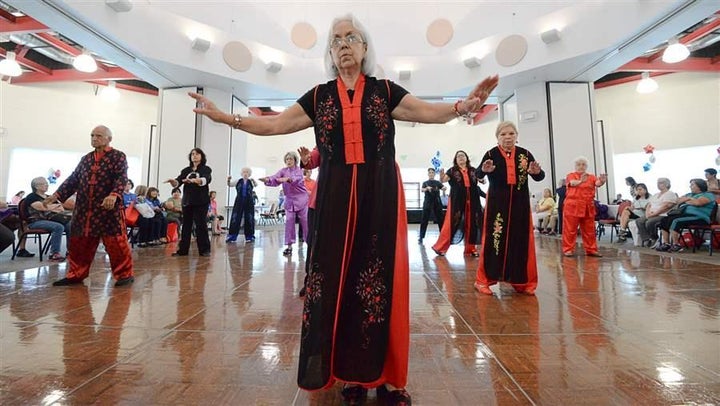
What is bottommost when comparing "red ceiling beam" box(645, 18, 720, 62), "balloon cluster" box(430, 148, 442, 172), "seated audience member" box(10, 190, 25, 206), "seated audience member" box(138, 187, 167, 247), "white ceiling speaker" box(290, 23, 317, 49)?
"seated audience member" box(138, 187, 167, 247)

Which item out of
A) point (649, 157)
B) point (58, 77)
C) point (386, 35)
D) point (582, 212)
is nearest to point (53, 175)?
point (58, 77)

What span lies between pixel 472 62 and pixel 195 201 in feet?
22.9

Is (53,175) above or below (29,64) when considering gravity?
below

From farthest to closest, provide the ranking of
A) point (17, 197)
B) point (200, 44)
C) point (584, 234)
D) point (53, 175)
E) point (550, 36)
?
point (53, 175), point (17, 197), point (200, 44), point (550, 36), point (584, 234)

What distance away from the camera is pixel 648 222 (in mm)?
5832

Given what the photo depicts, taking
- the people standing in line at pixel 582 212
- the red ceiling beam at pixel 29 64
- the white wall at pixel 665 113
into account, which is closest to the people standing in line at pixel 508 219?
the people standing in line at pixel 582 212

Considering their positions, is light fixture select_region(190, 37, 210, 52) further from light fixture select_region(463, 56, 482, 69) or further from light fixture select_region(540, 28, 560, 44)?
light fixture select_region(540, 28, 560, 44)

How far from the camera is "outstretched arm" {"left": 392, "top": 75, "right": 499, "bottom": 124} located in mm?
1301

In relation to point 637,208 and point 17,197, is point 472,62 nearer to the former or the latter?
point 637,208

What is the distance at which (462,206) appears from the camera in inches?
192

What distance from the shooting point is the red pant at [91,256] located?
3.06 m

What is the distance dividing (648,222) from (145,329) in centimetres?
699

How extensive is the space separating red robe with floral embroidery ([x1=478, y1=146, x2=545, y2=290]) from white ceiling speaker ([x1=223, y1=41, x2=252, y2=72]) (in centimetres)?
719

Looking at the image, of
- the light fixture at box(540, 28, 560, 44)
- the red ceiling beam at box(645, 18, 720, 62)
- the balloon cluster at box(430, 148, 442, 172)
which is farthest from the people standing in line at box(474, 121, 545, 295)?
the balloon cluster at box(430, 148, 442, 172)
